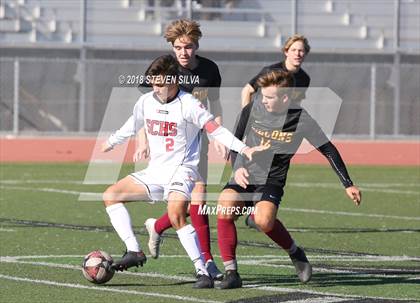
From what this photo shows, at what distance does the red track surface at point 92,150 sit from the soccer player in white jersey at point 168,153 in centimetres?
1373

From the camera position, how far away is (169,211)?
862 cm

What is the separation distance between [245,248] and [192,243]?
259 cm

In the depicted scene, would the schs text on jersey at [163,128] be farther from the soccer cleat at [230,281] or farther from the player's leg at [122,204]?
the soccer cleat at [230,281]

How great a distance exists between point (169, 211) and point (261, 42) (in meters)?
20.2

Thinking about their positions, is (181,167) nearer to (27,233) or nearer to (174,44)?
(174,44)

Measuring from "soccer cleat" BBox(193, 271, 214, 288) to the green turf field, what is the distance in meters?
0.12

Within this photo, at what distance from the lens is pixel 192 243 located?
8617 millimetres

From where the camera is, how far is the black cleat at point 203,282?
27.7 ft

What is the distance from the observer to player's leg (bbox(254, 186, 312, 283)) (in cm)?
873

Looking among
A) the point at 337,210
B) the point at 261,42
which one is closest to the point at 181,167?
the point at 337,210

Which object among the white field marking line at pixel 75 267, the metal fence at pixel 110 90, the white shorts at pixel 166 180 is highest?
the white shorts at pixel 166 180

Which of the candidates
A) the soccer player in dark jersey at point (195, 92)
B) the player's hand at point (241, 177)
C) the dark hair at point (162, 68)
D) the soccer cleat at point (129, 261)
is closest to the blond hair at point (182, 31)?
the soccer player in dark jersey at point (195, 92)

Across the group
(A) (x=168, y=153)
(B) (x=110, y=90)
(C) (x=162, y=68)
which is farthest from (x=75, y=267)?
(B) (x=110, y=90)

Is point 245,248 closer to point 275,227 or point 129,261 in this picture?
point 275,227
